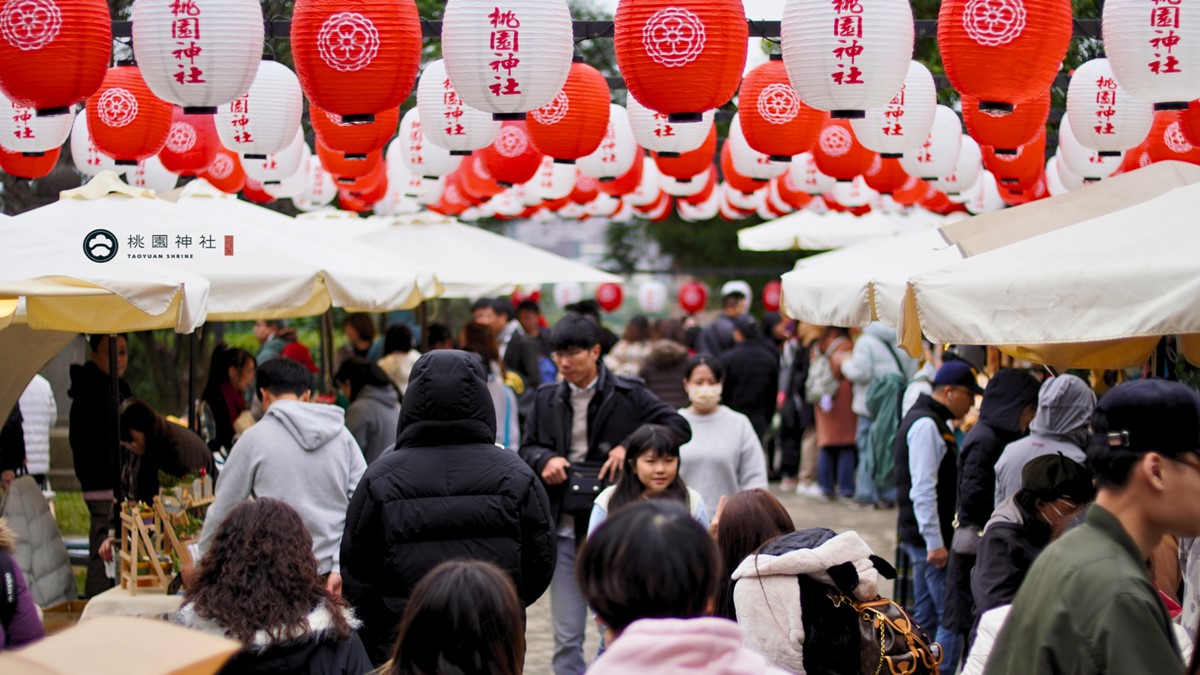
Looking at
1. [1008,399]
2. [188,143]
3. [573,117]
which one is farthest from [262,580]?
[188,143]

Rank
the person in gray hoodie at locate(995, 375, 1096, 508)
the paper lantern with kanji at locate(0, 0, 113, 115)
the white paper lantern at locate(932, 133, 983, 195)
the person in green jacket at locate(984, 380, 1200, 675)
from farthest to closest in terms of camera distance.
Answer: the white paper lantern at locate(932, 133, 983, 195), the paper lantern with kanji at locate(0, 0, 113, 115), the person in gray hoodie at locate(995, 375, 1096, 508), the person in green jacket at locate(984, 380, 1200, 675)

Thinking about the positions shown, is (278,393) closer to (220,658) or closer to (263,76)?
(263,76)

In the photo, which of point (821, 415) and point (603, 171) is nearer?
point (603, 171)

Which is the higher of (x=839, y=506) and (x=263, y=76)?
(x=263, y=76)

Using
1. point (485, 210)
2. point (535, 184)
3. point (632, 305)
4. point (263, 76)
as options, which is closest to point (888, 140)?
point (263, 76)

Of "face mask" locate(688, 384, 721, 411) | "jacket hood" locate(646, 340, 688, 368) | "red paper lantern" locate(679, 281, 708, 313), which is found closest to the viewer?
"face mask" locate(688, 384, 721, 411)

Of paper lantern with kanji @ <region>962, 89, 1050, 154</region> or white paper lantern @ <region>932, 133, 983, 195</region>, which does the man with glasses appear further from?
white paper lantern @ <region>932, 133, 983, 195</region>

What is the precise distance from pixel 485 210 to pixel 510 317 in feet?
6.44

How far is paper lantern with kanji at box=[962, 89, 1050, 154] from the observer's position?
8633 mm

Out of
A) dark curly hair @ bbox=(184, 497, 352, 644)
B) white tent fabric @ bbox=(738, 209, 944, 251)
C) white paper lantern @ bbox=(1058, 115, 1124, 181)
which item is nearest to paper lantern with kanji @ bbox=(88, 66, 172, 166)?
dark curly hair @ bbox=(184, 497, 352, 644)

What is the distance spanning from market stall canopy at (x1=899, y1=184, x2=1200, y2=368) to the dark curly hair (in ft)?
7.56

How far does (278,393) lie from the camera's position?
20.5ft

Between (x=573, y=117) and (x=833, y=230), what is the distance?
341 inches

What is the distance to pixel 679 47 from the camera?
21.4 feet
